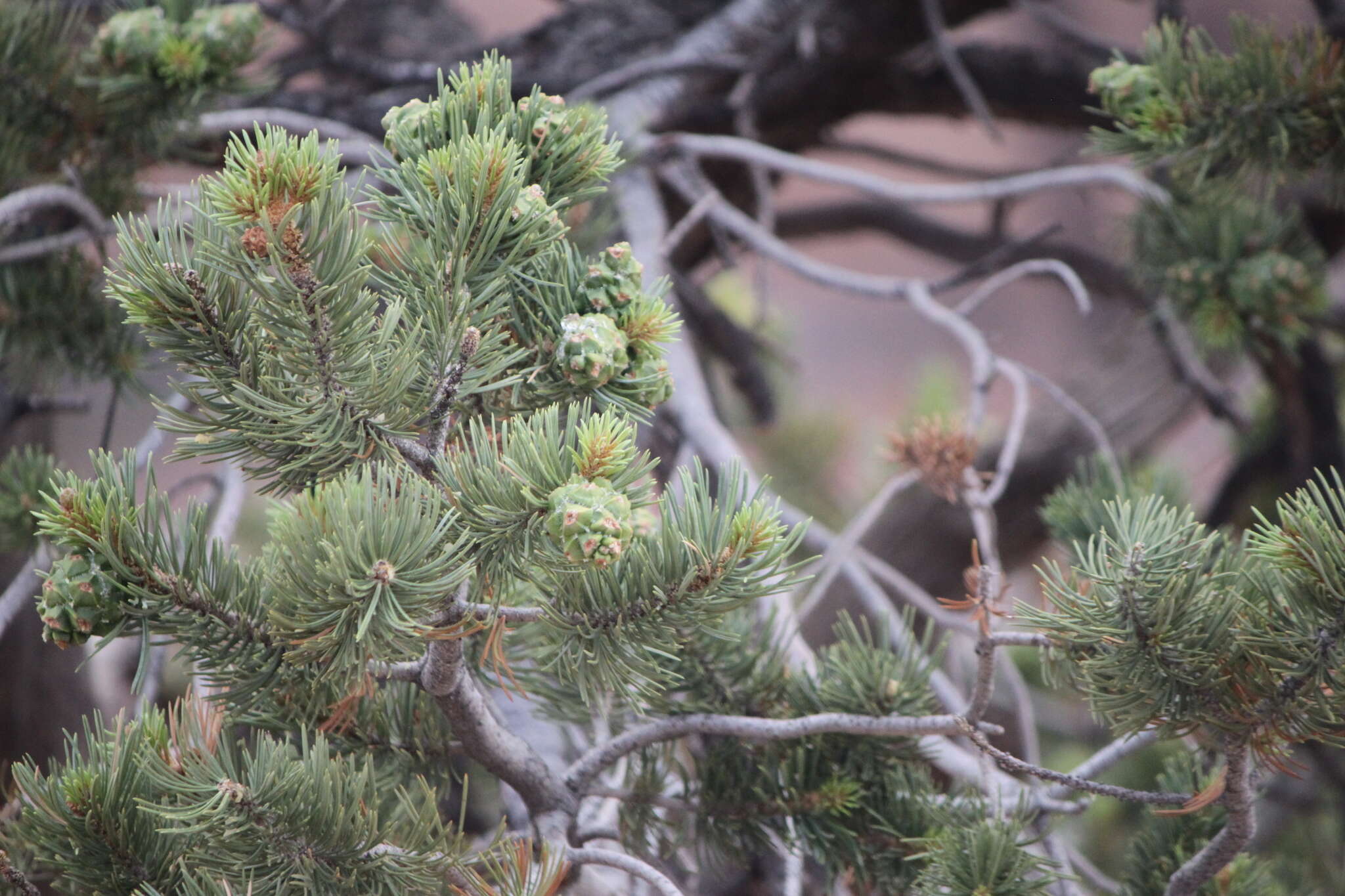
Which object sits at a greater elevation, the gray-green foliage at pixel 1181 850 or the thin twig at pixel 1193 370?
the thin twig at pixel 1193 370

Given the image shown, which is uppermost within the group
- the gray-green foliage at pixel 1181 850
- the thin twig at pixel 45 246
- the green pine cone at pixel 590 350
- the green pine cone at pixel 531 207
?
the green pine cone at pixel 531 207

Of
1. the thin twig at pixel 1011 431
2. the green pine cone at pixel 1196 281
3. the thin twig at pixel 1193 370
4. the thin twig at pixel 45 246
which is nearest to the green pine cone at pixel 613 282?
the thin twig at pixel 1011 431

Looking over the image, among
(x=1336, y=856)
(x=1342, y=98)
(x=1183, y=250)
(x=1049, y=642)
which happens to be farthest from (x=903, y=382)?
(x=1049, y=642)

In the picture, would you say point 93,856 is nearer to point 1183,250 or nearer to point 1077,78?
point 1183,250

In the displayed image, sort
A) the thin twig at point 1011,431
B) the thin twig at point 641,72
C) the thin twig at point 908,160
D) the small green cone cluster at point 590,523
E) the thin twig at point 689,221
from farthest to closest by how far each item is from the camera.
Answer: the thin twig at point 908,160 < the thin twig at point 641,72 < the thin twig at point 689,221 < the thin twig at point 1011,431 < the small green cone cluster at point 590,523

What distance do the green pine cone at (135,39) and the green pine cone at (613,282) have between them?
1.46ft

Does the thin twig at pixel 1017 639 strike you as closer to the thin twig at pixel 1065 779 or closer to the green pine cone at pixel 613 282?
the thin twig at pixel 1065 779

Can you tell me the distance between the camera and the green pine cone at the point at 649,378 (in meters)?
0.38

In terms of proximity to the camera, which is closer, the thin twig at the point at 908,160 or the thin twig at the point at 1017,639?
the thin twig at the point at 1017,639

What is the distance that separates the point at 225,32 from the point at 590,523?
535 mm

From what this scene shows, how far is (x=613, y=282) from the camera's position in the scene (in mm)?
376

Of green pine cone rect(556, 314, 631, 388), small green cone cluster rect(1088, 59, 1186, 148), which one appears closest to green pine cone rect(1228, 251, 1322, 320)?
small green cone cluster rect(1088, 59, 1186, 148)

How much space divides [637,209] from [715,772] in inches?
22.5

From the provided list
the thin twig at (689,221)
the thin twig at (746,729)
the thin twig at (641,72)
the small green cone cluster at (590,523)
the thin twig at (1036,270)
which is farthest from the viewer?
the thin twig at (641,72)
